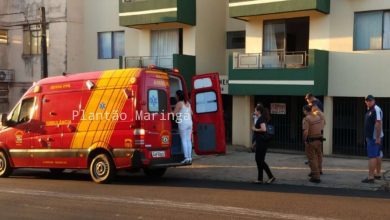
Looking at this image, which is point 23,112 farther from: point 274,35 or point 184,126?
point 274,35

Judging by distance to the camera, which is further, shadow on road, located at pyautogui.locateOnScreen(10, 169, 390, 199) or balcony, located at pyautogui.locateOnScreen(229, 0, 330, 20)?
balcony, located at pyautogui.locateOnScreen(229, 0, 330, 20)

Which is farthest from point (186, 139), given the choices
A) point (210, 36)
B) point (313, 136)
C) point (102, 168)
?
point (210, 36)

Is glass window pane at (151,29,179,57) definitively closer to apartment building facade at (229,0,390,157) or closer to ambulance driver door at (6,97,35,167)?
apartment building facade at (229,0,390,157)

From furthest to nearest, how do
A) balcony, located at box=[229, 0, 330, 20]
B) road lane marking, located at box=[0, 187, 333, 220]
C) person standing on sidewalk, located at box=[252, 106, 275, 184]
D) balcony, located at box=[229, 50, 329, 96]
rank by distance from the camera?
balcony, located at box=[229, 50, 329, 96]
balcony, located at box=[229, 0, 330, 20]
person standing on sidewalk, located at box=[252, 106, 275, 184]
road lane marking, located at box=[0, 187, 333, 220]

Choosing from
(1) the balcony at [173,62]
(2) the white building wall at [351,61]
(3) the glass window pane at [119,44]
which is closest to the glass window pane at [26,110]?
(1) the balcony at [173,62]

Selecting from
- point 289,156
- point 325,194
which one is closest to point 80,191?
point 325,194

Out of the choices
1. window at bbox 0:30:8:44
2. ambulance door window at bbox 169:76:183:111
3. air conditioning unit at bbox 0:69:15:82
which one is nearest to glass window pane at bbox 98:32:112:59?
air conditioning unit at bbox 0:69:15:82

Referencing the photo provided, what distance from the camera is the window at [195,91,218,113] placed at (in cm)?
1317

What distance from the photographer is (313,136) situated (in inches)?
441

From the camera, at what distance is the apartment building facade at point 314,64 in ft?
55.7

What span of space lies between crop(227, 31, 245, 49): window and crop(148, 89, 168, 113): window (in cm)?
1073

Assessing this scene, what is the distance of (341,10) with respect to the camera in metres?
17.4

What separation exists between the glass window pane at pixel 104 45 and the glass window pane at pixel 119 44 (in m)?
0.36

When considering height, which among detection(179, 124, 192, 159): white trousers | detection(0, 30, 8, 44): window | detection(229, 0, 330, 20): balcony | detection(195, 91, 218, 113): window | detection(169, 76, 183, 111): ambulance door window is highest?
detection(229, 0, 330, 20): balcony
